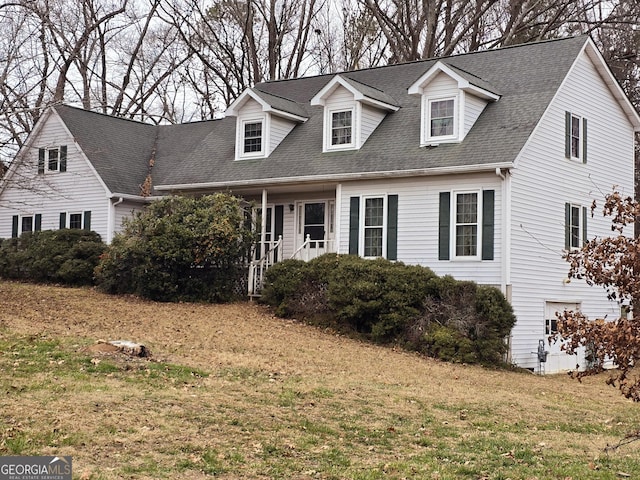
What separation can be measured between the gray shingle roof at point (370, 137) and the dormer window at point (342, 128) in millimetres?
442

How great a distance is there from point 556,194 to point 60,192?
51.7ft

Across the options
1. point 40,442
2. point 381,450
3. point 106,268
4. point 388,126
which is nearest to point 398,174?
point 388,126

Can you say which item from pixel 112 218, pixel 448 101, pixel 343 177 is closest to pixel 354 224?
pixel 343 177

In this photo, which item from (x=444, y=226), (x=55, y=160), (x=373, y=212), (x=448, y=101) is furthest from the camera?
(x=55, y=160)

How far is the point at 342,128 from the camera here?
2261 cm

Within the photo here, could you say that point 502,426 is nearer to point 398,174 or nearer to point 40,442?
point 40,442

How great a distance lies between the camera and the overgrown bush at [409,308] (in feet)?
56.9

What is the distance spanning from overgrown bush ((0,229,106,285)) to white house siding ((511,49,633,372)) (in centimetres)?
1224

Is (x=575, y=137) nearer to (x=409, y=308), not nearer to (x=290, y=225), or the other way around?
(x=409, y=308)

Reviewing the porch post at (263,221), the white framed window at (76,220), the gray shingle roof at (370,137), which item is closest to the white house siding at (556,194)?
the gray shingle roof at (370,137)

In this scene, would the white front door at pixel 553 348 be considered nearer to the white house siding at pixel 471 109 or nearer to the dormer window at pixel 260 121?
the white house siding at pixel 471 109

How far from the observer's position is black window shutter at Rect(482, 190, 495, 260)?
19.2 meters

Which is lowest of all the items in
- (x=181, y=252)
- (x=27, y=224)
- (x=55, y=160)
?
(x=181, y=252)

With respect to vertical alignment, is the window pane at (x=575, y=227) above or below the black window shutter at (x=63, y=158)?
below
